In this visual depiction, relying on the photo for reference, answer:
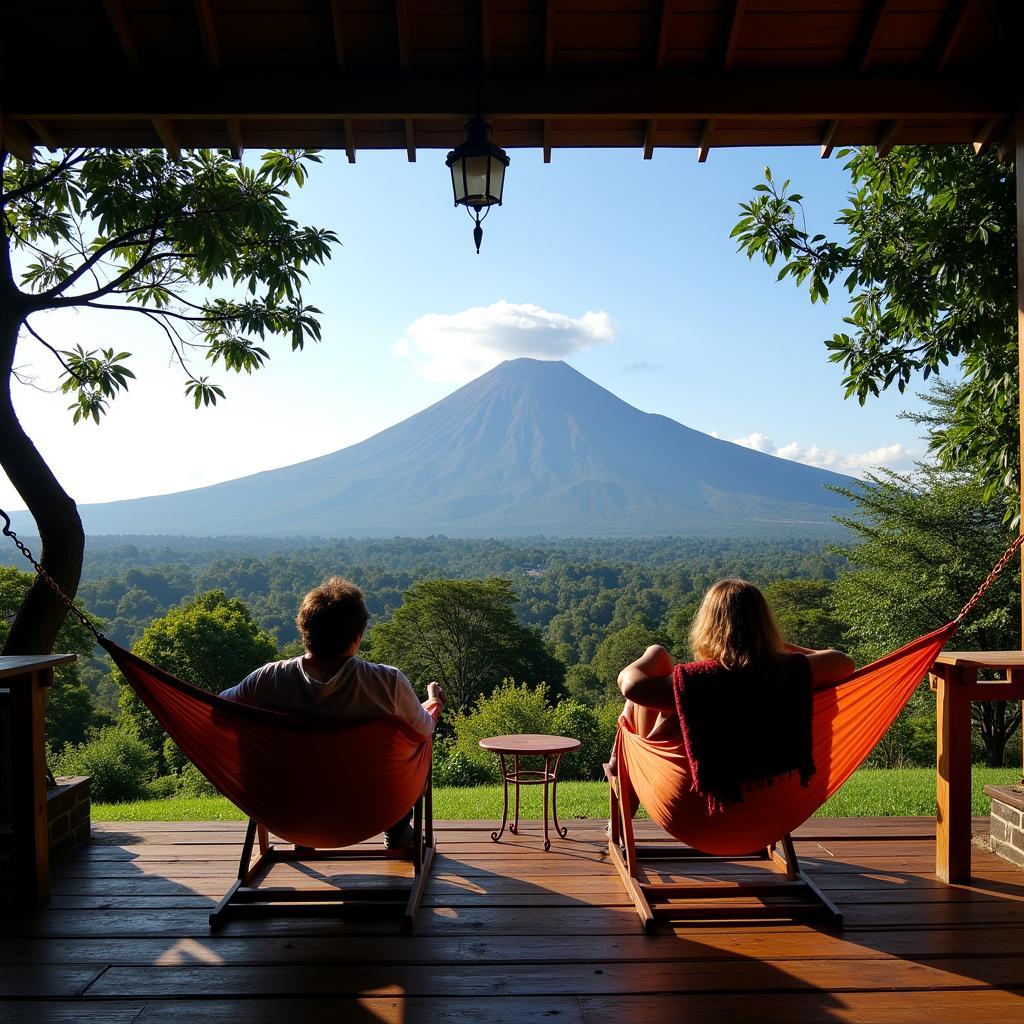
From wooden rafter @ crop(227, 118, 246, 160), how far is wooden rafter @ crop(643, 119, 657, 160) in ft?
5.12

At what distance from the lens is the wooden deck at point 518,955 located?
6.63 ft

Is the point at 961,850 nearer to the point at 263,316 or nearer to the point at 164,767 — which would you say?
the point at 263,316

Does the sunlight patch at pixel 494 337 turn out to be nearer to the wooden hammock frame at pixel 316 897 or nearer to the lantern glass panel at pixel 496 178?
the lantern glass panel at pixel 496 178

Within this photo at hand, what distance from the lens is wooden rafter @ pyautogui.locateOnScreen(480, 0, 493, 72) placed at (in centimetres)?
308

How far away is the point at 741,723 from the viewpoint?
2287 mm

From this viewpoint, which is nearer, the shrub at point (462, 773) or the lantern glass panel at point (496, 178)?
the lantern glass panel at point (496, 178)

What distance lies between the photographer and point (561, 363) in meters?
144

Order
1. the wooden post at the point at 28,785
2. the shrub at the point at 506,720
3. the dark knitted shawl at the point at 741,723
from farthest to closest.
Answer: the shrub at the point at 506,720 → the wooden post at the point at 28,785 → the dark knitted shawl at the point at 741,723

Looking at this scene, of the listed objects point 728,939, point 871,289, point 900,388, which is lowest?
point 728,939

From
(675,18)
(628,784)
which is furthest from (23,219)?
(628,784)

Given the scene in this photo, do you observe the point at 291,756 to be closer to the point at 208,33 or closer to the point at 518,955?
the point at 518,955

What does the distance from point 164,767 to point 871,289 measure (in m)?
22.2

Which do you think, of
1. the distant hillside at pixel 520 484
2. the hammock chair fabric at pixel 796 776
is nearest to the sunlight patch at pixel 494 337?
the distant hillside at pixel 520 484

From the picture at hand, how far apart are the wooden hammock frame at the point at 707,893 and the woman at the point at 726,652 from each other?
0.50 metres
